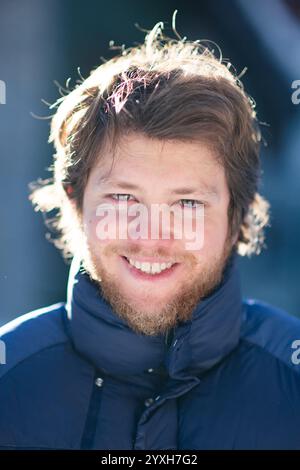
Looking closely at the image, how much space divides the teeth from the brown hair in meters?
0.26

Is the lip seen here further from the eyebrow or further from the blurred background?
the blurred background

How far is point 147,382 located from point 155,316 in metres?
0.15

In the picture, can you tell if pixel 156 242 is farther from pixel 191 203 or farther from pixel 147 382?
pixel 147 382

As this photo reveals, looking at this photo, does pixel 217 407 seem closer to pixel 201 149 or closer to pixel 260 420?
pixel 260 420

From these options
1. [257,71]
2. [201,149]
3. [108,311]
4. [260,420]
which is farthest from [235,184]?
[257,71]

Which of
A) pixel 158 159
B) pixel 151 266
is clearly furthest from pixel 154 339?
pixel 158 159

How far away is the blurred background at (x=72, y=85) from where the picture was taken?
3.10 m

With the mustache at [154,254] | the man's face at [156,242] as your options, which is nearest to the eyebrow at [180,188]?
the man's face at [156,242]

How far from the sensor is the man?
4.66ft

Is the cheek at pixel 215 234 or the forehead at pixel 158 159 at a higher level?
the forehead at pixel 158 159

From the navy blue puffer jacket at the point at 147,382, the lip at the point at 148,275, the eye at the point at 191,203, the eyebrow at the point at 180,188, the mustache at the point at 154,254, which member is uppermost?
the eyebrow at the point at 180,188

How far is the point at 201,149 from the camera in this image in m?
1.55

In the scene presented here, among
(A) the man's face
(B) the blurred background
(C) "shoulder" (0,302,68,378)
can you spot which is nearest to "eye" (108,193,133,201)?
(A) the man's face

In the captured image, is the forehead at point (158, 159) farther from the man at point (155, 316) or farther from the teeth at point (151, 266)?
the teeth at point (151, 266)
